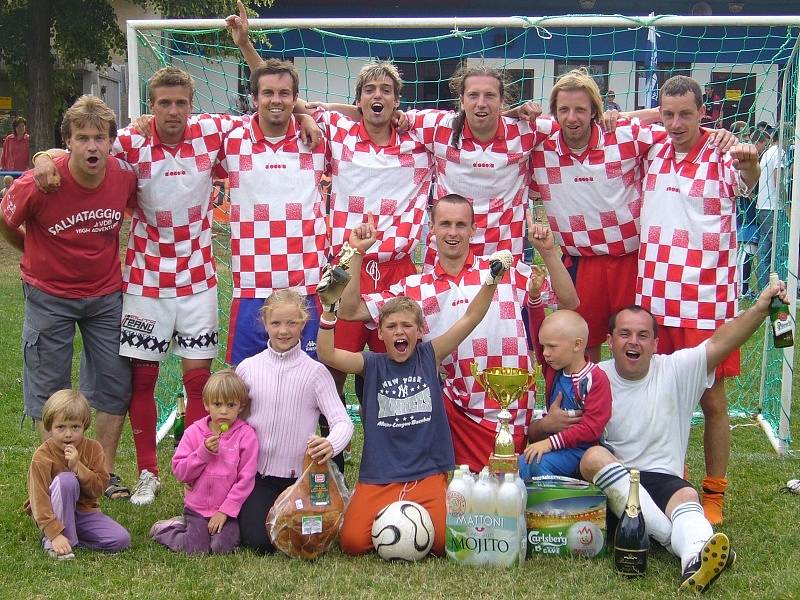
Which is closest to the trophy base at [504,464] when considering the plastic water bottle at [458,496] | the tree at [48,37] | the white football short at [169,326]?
the plastic water bottle at [458,496]

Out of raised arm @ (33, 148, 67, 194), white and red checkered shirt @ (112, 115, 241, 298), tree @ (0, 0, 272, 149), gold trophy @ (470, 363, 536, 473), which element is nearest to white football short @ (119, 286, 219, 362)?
white and red checkered shirt @ (112, 115, 241, 298)

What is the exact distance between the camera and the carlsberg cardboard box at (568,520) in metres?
3.63

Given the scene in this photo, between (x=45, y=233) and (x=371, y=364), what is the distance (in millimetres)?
1547

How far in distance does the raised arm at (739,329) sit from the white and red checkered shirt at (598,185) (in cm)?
77

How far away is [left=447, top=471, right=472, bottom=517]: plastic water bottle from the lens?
353 cm

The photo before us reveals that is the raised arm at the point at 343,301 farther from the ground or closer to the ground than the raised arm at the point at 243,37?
closer to the ground

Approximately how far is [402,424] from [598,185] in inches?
58.0

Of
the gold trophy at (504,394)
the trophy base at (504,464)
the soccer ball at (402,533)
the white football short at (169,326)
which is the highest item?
the white football short at (169,326)

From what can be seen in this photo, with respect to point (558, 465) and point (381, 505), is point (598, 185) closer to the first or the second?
point (558, 465)

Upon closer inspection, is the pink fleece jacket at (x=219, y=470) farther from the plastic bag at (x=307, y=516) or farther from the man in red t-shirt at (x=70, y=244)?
the man in red t-shirt at (x=70, y=244)

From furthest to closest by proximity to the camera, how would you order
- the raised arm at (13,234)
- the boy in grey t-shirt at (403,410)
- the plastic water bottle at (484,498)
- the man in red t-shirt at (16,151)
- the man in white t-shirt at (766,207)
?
1. the man in red t-shirt at (16,151)
2. the man in white t-shirt at (766,207)
3. the raised arm at (13,234)
4. the boy in grey t-shirt at (403,410)
5. the plastic water bottle at (484,498)

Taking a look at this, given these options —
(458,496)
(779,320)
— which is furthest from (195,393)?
(779,320)

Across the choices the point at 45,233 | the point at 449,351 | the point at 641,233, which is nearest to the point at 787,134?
the point at 641,233

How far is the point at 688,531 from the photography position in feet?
11.2
